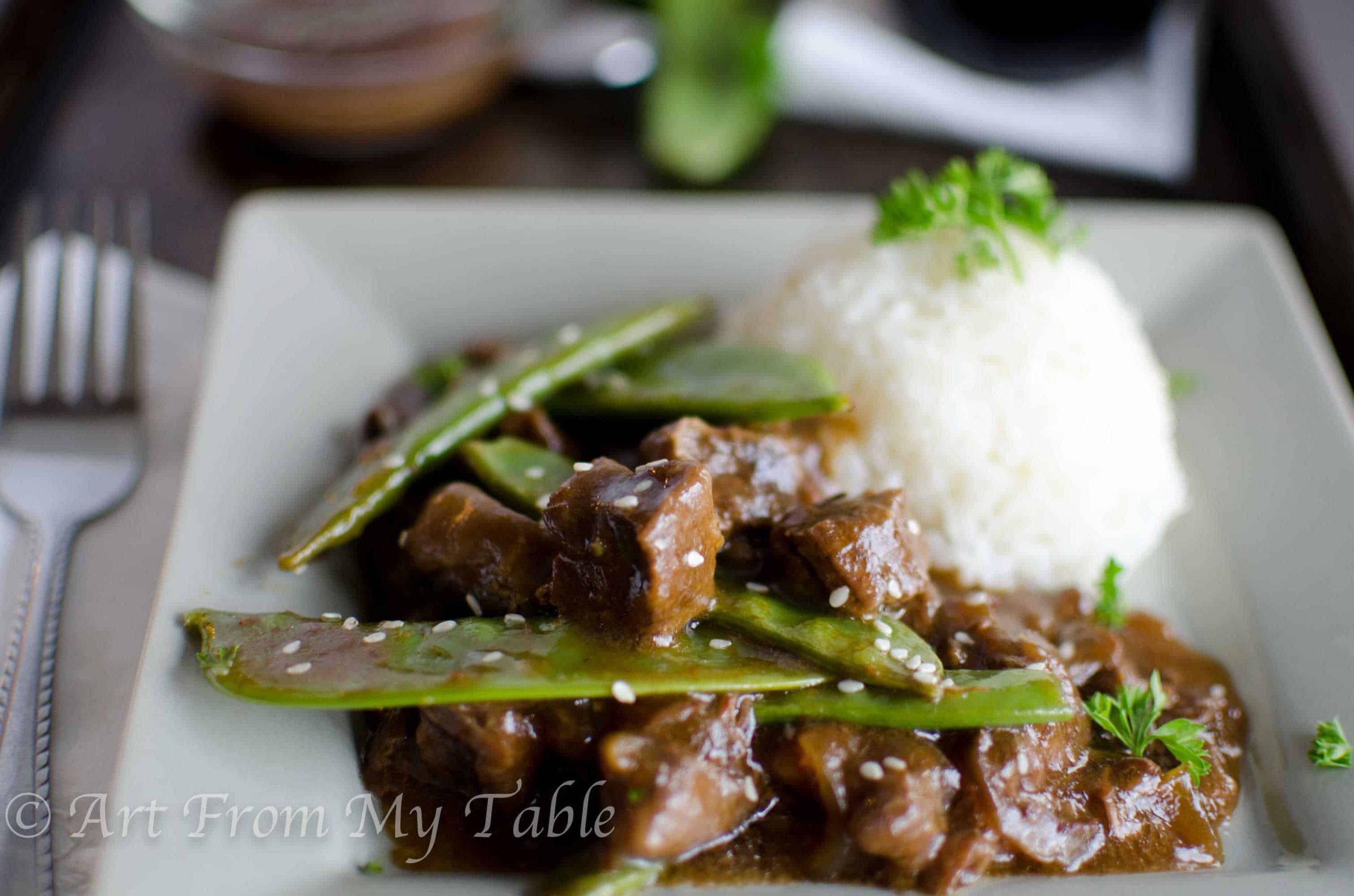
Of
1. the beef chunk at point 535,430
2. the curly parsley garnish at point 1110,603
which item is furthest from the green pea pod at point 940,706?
the beef chunk at point 535,430

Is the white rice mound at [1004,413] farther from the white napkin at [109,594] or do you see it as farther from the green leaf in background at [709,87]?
the white napkin at [109,594]

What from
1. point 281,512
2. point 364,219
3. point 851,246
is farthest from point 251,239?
point 851,246

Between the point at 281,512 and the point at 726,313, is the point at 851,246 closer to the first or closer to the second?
the point at 726,313

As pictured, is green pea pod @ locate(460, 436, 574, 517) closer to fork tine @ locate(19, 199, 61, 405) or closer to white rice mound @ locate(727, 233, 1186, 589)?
white rice mound @ locate(727, 233, 1186, 589)

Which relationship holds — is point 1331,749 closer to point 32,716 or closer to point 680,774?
point 680,774

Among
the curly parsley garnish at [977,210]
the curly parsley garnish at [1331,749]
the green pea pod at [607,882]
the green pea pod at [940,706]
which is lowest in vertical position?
the green pea pod at [607,882]
